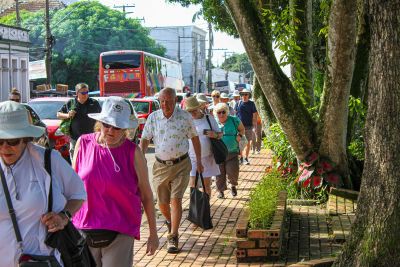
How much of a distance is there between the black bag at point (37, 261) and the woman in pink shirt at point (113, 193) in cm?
125

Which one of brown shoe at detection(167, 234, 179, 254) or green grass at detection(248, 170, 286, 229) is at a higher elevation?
green grass at detection(248, 170, 286, 229)

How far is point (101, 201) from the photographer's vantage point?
533 cm

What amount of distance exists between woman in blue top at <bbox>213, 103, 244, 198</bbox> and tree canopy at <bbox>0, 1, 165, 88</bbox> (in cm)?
5167

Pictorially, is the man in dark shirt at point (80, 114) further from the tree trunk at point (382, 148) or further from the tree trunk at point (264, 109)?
the tree trunk at point (382, 148)

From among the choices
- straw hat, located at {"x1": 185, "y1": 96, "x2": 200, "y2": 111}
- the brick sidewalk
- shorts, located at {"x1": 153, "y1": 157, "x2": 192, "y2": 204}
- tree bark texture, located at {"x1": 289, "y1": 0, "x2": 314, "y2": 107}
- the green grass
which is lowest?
the brick sidewalk

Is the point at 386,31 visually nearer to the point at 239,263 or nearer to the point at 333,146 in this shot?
the point at 239,263

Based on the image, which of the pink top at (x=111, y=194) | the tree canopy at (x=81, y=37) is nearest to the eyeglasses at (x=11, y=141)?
the pink top at (x=111, y=194)

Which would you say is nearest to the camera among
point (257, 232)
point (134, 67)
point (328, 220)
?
point (257, 232)

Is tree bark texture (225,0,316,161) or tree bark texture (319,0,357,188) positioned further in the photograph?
tree bark texture (225,0,316,161)

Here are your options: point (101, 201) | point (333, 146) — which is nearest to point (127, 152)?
point (101, 201)

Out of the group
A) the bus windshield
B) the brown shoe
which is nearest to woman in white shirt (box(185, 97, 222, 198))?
the brown shoe

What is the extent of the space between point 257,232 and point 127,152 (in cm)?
263

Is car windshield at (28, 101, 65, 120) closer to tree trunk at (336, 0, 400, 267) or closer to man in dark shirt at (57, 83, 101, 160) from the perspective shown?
man in dark shirt at (57, 83, 101, 160)

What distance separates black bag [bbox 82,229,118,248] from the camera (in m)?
5.29
